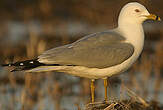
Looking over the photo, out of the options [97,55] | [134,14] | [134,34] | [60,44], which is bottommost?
[97,55]

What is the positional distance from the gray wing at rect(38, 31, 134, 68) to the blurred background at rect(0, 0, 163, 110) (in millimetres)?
460

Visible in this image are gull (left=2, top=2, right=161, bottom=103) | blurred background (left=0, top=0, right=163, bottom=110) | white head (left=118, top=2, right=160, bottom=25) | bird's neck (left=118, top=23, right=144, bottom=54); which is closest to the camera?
gull (left=2, top=2, right=161, bottom=103)

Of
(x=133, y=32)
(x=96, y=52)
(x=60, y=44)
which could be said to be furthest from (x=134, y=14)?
(x=60, y=44)

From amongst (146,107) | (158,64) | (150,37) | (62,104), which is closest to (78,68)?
(146,107)

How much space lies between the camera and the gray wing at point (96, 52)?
18.6 ft

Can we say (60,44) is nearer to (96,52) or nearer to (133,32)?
(133,32)

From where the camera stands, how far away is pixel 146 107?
19.6 feet

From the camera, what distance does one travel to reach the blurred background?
25.4 feet

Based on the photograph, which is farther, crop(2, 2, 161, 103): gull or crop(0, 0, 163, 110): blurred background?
crop(0, 0, 163, 110): blurred background

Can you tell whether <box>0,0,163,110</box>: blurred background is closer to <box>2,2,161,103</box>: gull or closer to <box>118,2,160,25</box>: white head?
<box>2,2,161,103</box>: gull

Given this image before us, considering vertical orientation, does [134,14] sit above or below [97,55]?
above

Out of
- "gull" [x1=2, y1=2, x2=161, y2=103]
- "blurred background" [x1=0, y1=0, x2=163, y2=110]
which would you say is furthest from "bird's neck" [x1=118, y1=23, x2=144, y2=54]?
"blurred background" [x1=0, y1=0, x2=163, y2=110]

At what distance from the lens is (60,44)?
36.6 feet

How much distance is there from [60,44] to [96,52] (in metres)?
5.45
